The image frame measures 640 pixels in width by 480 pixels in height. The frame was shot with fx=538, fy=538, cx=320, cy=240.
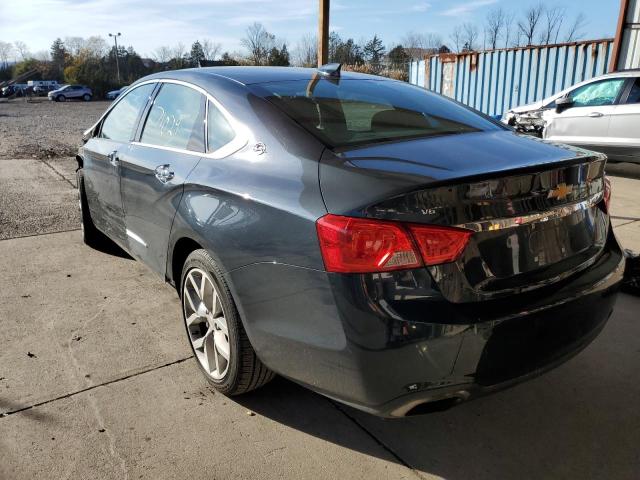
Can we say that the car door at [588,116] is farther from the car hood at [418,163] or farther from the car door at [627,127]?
the car hood at [418,163]

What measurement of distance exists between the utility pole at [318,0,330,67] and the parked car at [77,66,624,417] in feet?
19.4

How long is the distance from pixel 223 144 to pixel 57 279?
253 cm

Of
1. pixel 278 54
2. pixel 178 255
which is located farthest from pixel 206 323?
pixel 278 54

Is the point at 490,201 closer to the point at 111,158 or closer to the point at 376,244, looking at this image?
the point at 376,244

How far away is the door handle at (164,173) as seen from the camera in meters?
2.93

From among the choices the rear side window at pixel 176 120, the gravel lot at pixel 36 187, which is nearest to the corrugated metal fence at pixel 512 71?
the gravel lot at pixel 36 187

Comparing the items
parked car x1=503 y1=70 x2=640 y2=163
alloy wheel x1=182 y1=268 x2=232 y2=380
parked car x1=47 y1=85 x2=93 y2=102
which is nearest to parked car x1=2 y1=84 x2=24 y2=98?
parked car x1=47 y1=85 x2=93 y2=102

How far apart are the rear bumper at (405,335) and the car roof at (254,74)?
1270 millimetres

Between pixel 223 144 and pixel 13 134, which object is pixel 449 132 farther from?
pixel 13 134

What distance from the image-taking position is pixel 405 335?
183cm

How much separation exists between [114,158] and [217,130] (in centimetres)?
134

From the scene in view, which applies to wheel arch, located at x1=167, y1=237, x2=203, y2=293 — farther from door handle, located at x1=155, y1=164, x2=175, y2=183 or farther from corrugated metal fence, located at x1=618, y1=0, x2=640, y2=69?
corrugated metal fence, located at x1=618, y1=0, x2=640, y2=69

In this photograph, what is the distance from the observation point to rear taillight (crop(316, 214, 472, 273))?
6.02ft

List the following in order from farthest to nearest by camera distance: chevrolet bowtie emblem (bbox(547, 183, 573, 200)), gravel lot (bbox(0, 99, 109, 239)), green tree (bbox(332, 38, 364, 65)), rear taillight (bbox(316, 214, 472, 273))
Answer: green tree (bbox(332, 38, 364, 65)) → gravel lot (bbox(0, 99, 109, 239)) → chevrolet bowtie emblem (bbox(547, 183, 573, 200)) → rear taillight (bbox(316, 214, 472, 273))
